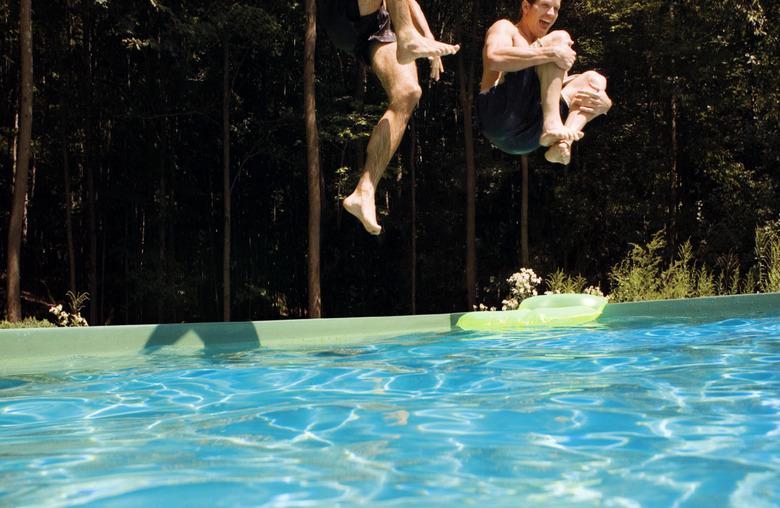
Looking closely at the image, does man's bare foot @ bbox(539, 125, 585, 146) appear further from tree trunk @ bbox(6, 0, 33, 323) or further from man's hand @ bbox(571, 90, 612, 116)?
tree trunk @ bbox(6, 0, 33, 323)

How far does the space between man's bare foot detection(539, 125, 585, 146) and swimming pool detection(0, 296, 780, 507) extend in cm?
100

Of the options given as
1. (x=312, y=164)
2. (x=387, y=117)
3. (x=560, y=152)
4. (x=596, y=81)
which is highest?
(x=312, y=164)

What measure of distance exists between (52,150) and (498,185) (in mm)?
7497

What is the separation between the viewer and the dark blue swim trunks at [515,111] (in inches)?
159

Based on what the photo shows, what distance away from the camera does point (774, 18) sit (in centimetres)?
1276

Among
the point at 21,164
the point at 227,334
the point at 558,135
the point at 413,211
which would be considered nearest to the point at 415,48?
the point at 558,135

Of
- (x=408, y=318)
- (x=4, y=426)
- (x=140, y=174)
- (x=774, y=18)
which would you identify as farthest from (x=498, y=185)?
(x=4, y=426)

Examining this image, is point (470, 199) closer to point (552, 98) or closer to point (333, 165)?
point (333, 165)

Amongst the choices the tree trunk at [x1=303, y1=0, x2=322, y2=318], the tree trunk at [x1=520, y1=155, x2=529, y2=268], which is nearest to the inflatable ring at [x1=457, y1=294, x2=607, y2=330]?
the tree trunk at [x1=303, y1=0, x2=322, y2=318]

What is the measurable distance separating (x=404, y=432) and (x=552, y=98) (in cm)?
216

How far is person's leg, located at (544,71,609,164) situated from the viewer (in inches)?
157

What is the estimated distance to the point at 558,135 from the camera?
3.90 meters

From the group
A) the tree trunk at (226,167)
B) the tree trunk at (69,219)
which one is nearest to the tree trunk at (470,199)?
the tree trunk at (226,167)

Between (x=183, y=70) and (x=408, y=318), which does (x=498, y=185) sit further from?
(x=408, y=318)
